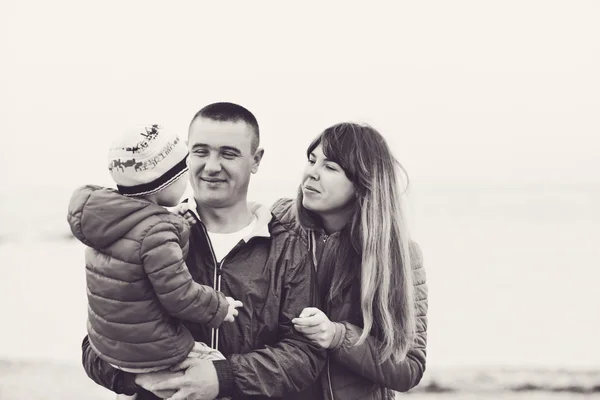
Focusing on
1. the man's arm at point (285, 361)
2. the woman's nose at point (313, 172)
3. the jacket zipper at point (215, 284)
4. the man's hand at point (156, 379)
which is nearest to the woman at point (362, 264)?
the woman's nose at point (313, 172)

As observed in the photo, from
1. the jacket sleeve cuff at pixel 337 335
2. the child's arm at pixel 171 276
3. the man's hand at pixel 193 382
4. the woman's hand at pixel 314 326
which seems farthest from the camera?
the jacket sleeve cuff at pixel 337 335

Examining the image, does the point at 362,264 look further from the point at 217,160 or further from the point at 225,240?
the point at 217,160

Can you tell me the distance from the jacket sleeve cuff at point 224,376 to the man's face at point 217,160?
444 mm

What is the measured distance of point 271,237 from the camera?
70.9 inches

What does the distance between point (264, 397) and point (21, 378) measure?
503 cm

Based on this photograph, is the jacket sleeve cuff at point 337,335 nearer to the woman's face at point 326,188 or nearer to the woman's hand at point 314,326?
the woman's hand at point 314,326

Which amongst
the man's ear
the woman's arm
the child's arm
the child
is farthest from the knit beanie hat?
the woman's arm

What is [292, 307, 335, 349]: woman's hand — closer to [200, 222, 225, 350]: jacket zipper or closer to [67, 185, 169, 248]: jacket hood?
[200, 222, 225, 350]: jacket zipper

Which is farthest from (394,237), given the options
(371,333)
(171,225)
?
(171,225)

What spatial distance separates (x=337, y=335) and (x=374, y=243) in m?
0.33

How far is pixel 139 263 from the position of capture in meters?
1.48

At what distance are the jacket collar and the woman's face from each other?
23cm

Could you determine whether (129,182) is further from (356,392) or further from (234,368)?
(356,392)

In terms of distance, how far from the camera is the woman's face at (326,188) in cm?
204
